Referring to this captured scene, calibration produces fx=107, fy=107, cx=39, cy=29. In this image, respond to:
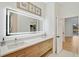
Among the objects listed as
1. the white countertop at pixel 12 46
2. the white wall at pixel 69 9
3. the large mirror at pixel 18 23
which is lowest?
the white countertop at pixel 12 46

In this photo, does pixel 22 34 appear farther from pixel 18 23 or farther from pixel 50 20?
pixel 50 20

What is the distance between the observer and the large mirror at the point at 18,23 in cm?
266

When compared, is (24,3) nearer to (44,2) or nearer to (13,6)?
(13,6)

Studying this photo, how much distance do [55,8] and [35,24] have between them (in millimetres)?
1247

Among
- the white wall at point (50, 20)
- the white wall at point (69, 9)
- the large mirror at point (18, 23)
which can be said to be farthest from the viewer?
the white wall at point (69, 9)

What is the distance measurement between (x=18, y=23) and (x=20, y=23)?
10 centimetres

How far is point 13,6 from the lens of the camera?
109 inches

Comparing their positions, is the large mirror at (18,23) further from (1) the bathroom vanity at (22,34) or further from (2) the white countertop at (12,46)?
(2) the white countertop at (12,46)

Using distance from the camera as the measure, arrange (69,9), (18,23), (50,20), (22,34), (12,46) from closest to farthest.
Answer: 1. (12,46)
2. (18,23)
3. (22,34)
4. (50,20)
5. (69,9)

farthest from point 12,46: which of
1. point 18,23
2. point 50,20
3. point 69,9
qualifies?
point 69,9

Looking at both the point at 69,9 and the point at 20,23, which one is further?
the point at 69,9

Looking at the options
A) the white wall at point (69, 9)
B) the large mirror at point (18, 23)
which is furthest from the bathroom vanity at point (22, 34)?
the white wall at point (69, 9)

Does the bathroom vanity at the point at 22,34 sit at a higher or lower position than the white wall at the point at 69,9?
lower

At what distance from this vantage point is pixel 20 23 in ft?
10.2
